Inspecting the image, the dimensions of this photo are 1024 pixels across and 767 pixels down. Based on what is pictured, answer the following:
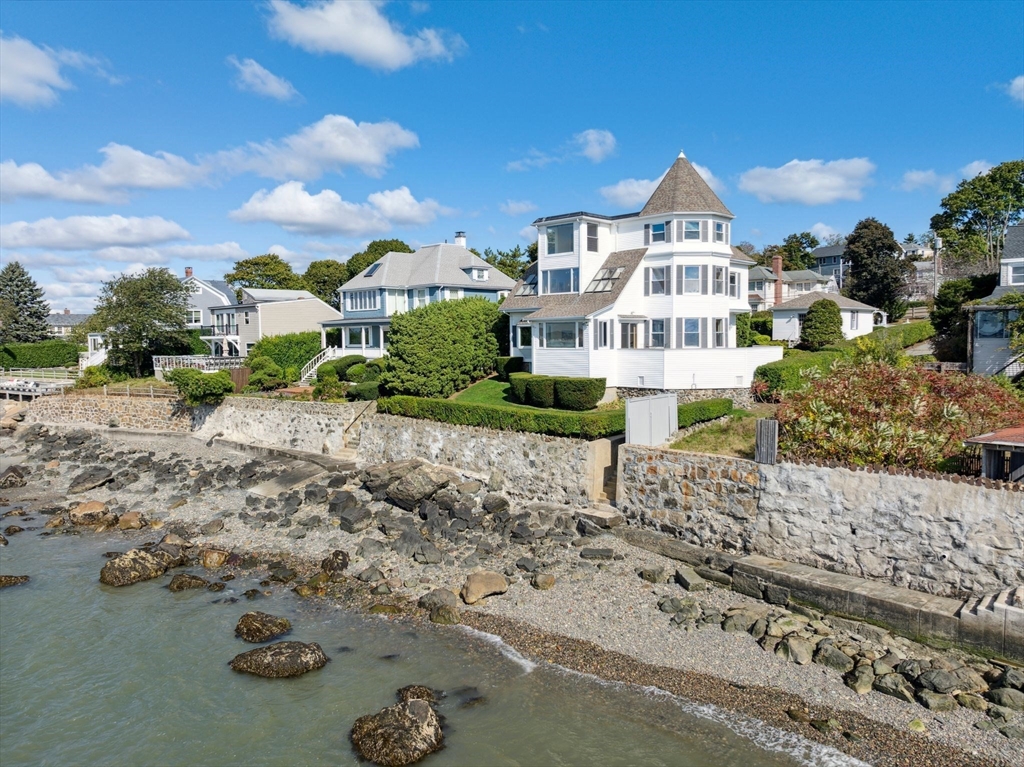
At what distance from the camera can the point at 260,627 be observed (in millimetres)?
16438

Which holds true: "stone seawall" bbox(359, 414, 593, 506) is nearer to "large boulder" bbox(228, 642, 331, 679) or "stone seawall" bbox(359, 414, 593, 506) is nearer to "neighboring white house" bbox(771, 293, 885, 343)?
"large boulder" bbox(228, 642, 331, 679)

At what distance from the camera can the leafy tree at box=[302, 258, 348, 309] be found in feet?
245

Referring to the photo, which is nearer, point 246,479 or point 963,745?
point 963,745

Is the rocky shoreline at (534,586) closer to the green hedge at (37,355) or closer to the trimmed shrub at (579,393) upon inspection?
the trimmed shrub at (579,393)

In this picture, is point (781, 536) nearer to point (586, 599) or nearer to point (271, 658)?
point (586, 599)

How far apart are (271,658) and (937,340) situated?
144ft

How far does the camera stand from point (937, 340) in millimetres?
42688

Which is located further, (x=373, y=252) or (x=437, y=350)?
(x=373, y=252)

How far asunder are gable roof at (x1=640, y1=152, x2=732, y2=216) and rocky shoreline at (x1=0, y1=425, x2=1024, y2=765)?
1549cm

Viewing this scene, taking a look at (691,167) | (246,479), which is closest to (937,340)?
(691,167)

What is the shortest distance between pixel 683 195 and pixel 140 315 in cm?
3784

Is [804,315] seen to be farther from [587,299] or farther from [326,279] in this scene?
[326,279]

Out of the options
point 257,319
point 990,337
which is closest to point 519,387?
point 990,337

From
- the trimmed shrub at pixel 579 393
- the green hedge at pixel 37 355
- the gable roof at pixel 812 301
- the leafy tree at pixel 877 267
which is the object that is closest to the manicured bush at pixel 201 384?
the trimmed shrub at pixel 579 393
